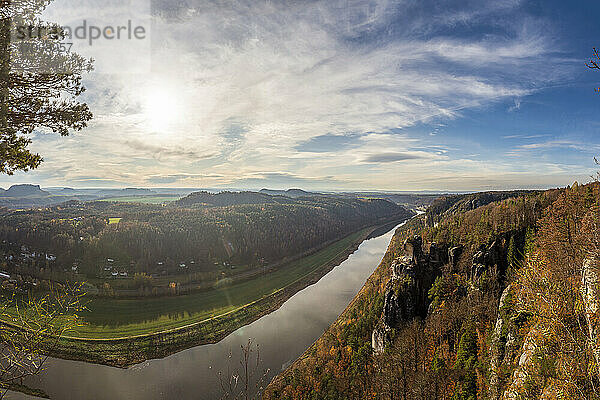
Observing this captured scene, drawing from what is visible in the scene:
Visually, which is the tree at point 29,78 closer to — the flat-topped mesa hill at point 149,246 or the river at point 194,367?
the river at point 194,367

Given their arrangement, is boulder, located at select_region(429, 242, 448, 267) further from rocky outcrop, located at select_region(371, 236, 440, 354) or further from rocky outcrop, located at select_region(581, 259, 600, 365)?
rocky outcrop, located at select_region(581, 259, 600, 365)

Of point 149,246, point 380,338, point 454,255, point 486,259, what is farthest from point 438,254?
point 149,246

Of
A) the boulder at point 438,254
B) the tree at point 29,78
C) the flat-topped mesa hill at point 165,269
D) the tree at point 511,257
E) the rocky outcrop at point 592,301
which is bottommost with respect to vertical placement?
the flat-topped mesa hill at point 165,269

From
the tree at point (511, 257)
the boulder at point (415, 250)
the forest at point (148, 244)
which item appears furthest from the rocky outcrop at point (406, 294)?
the forest at point (148, 244)

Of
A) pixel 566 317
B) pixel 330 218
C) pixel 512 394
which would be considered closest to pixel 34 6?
pixel 566 317

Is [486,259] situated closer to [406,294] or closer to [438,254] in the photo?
[438,254]

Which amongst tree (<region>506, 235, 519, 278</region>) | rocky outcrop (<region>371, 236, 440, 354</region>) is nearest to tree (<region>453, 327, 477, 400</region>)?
rocky outcrop (<region>371, 236, 440, 354</region>)
